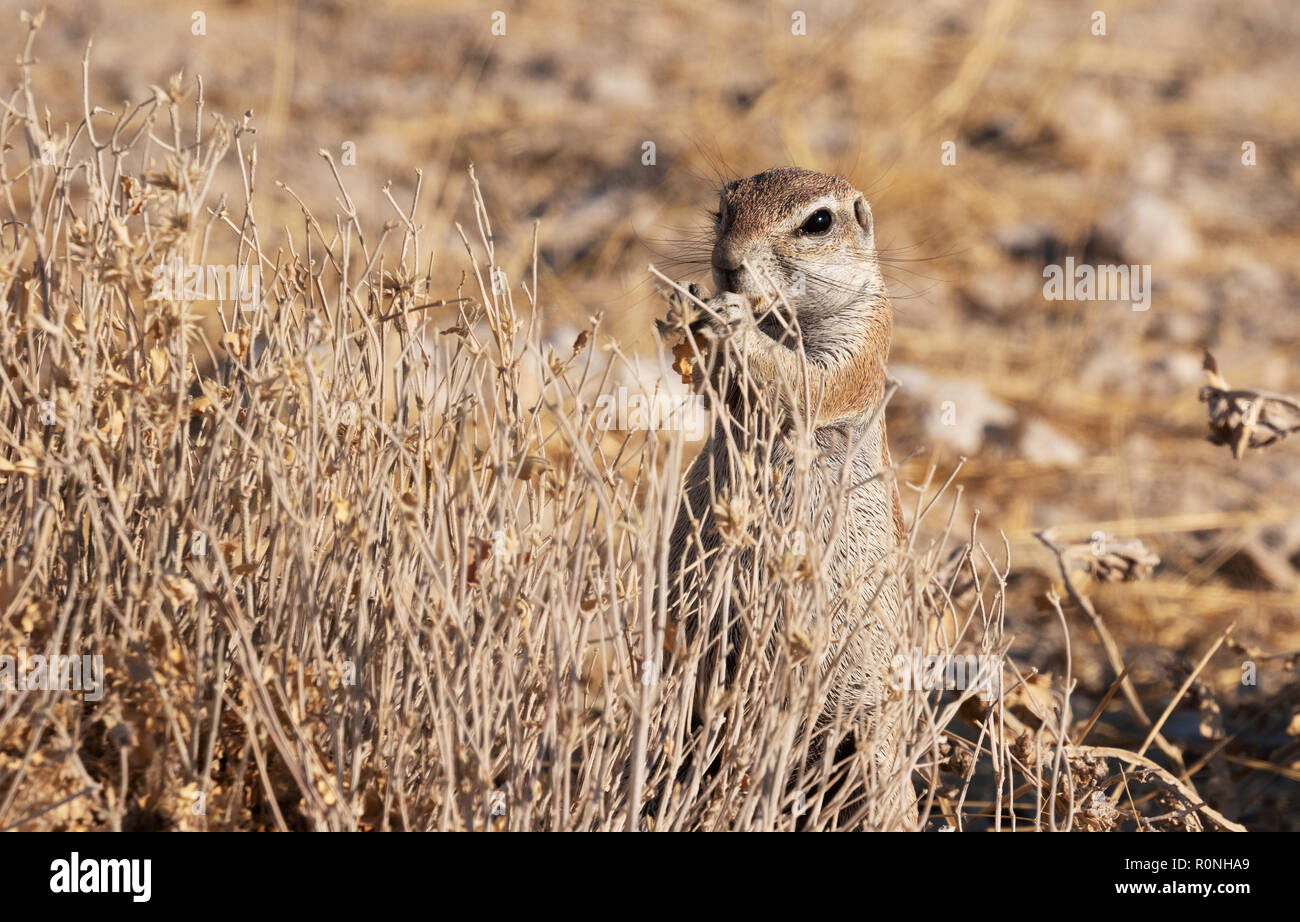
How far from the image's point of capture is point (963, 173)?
265 inches

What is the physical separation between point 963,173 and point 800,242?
4416mm

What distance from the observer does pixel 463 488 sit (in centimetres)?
166

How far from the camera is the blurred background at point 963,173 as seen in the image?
4.73 m

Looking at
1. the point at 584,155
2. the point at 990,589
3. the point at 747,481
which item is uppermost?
the point at 584,155

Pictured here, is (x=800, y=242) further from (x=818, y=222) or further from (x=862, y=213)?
(x=862, y=213)

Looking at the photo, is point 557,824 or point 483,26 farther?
point 483,26

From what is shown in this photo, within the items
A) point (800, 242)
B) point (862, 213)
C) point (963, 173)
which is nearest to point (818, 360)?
point (800, 242)

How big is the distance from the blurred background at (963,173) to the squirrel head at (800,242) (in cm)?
149

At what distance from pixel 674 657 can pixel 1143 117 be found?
6.24 metres

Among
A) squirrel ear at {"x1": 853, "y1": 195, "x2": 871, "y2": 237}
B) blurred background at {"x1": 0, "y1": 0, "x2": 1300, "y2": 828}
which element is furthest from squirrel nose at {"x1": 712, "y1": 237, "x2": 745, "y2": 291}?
blurred background at {"x1": 0, "y1": 0, "x2": 1300, "y2": 828}

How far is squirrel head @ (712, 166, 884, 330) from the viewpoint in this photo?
2559mm

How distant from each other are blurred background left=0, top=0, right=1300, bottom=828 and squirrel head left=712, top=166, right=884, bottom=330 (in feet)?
4.88

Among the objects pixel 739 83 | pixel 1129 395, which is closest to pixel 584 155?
pixel 739 83

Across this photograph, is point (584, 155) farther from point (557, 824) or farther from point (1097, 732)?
point (557, 824)
